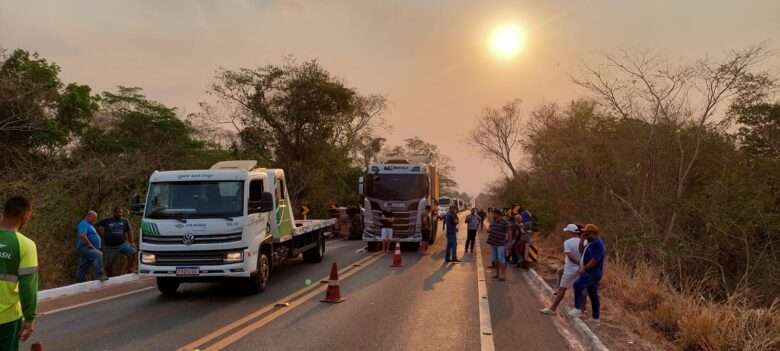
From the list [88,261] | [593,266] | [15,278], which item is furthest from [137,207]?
[593,266]

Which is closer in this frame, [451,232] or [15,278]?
[15,278]

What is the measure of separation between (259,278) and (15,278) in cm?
671

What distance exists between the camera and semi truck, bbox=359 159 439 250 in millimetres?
20375

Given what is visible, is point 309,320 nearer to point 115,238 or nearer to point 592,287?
point 592,287

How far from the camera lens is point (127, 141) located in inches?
1341

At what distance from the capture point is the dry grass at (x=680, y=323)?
675 cm

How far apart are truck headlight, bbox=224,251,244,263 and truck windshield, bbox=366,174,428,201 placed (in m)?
11.0

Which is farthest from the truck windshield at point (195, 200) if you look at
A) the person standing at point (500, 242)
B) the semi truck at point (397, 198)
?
the semi truck at point (397, 198)

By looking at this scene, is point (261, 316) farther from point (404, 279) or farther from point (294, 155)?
point (294, 155)

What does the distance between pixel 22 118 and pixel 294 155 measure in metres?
16.6

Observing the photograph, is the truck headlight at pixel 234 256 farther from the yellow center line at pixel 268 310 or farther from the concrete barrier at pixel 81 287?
the concrete barrier at pixel 81 287

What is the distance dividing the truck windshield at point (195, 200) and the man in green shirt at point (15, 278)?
5.84 metres

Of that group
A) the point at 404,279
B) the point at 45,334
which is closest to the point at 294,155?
the point at 404,279

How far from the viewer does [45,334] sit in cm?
747
